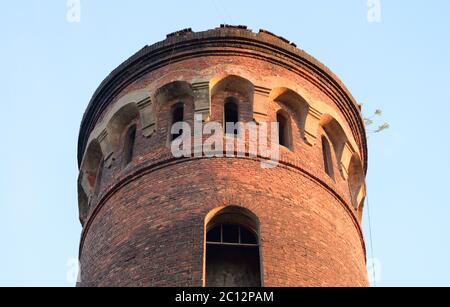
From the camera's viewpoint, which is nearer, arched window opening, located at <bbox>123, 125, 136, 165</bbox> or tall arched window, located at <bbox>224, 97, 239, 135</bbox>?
tall arched window, located at <bbox>224, 97, 239, 135</bbox>

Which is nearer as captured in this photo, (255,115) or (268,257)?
(268,257)

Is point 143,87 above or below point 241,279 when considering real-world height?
above

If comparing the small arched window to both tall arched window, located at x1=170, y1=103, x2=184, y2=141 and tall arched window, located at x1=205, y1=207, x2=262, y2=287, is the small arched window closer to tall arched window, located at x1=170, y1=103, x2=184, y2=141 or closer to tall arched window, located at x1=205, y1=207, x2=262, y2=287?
tall arched window, located at x1=170, y1=103, x2=184, y2=141

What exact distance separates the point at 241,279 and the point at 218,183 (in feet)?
5.93

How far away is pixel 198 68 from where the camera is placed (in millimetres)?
19641

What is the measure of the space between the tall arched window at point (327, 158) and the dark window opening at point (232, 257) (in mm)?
2889

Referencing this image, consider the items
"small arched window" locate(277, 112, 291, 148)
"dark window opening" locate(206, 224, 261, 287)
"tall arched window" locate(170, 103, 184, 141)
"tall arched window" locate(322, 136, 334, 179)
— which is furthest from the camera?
"tall arched window" locate(322, 136, 334, 179)

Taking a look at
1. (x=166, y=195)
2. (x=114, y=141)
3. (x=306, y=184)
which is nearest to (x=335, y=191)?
(x=306, y=184)

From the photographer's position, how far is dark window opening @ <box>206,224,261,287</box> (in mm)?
16672

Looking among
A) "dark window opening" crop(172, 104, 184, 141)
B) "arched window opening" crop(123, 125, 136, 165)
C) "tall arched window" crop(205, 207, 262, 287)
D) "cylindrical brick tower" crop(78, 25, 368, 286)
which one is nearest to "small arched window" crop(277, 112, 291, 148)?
"cylindrical brick tower" crop(78, 25, 368, 286)

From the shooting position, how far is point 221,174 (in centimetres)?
1736

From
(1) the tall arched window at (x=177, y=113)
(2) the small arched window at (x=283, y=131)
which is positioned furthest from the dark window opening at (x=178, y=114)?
(2) the small arched window at (x=283, y=131)

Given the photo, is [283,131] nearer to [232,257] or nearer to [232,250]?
[232,250]

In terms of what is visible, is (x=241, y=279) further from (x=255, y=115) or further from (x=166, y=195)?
(x=255, y=115)
